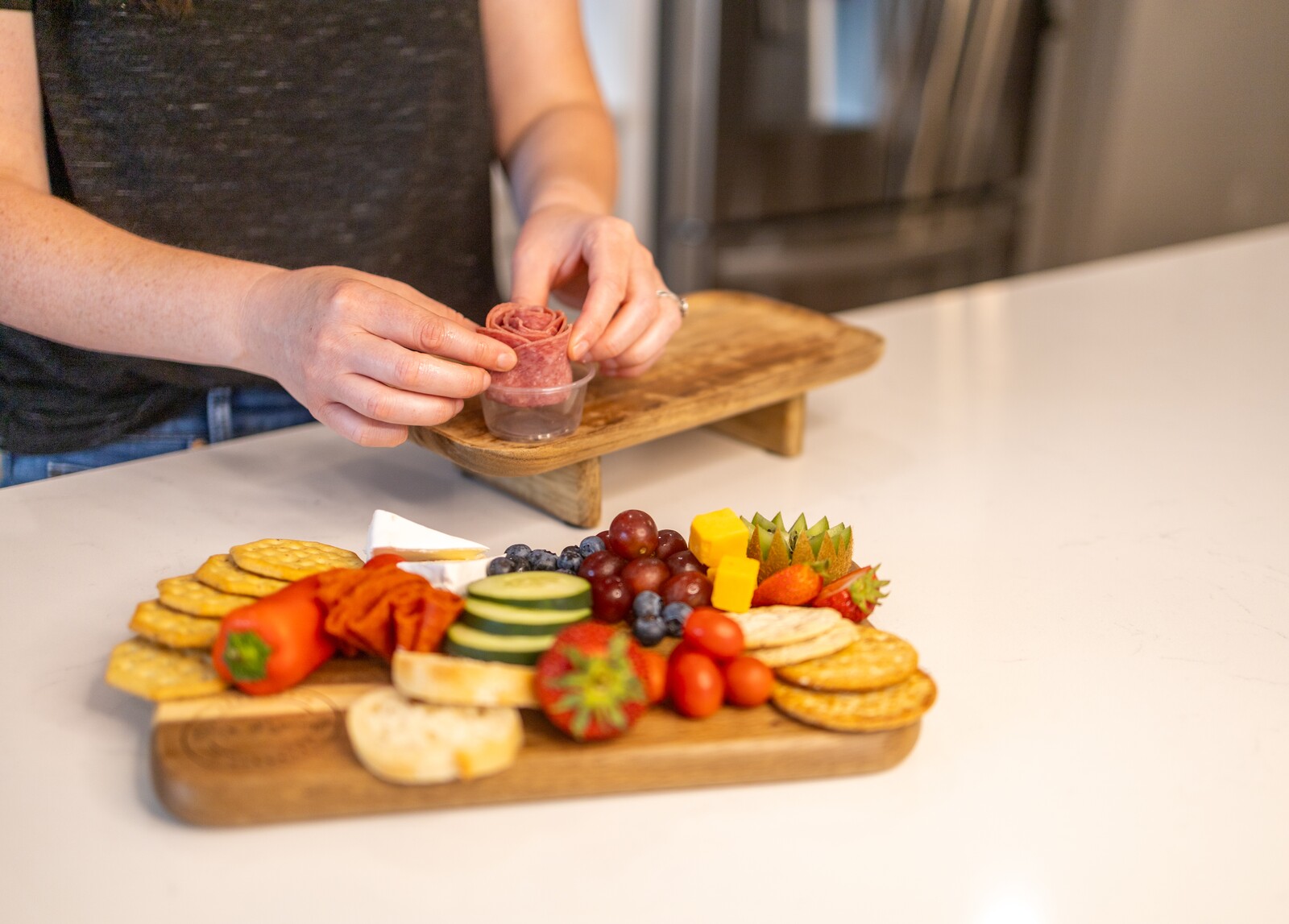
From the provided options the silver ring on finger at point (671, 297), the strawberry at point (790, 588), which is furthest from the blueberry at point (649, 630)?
the silver ring on finger at point (671, 297)

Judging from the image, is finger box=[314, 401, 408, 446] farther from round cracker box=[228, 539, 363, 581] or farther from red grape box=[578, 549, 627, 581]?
red grape box=[578, 549, 627, 581]

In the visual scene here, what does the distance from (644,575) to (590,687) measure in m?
0.22

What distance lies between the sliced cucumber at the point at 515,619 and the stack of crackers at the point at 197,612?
195mm

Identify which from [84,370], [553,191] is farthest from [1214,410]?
[84,370]

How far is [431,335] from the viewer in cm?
118

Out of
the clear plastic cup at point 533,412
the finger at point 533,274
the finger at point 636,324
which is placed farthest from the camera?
the finger at point 533,274

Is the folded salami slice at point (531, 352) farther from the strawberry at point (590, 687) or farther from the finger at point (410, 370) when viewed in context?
the strawberry at point (590, 687)

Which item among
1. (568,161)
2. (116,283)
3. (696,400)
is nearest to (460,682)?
(696,400)

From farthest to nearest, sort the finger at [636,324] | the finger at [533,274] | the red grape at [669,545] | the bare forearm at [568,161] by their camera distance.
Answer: the bare forearm at [568,161]
the finger at [533,274]
the finger at [636,324]
the red grape at [669,545]

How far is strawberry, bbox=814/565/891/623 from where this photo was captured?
104cm

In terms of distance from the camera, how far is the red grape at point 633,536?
1.12 m

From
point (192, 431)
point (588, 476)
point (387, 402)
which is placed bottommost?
point (192, 431)

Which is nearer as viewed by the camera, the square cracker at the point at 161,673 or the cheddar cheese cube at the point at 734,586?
the square cracker at the point at 161,673

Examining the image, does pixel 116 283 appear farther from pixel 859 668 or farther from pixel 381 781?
pixel 859 668
